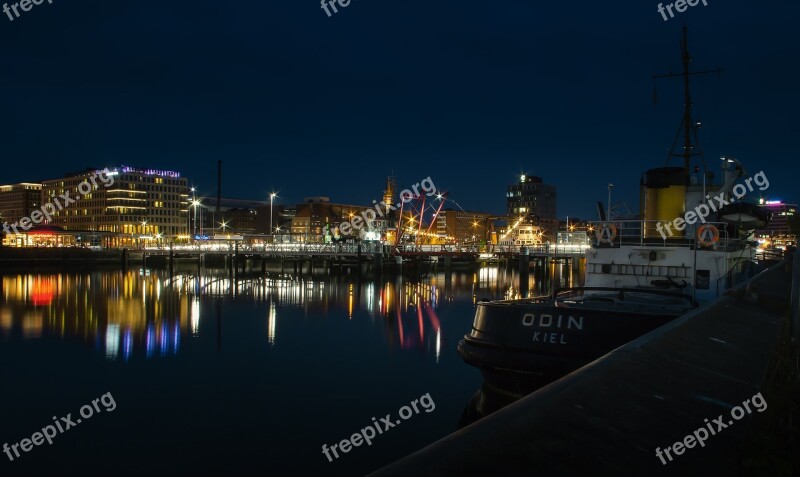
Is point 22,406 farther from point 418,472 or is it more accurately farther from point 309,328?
point 418,472

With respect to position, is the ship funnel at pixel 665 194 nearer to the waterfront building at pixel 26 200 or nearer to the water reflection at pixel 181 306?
the water reflection at pixel 181 306

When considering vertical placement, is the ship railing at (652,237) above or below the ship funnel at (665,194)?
below

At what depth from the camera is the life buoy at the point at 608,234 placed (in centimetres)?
1928

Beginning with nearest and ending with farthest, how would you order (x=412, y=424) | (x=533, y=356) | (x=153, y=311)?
(x=533, y=356)
(x=412, y=424)
(x=153, y=311)

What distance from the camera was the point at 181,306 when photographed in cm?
4097

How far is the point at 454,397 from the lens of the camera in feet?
57.3

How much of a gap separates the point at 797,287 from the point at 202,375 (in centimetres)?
1763

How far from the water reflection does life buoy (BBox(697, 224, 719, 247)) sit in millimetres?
10479

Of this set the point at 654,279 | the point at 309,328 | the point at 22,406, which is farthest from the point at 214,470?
the point at 309,328

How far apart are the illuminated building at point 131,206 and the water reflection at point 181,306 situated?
102 meters

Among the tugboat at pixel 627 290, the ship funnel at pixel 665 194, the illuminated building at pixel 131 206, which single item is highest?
the illuminated building at pixel 131 206

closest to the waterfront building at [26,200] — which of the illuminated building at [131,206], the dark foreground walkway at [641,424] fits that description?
the illuminated building at [131,206]

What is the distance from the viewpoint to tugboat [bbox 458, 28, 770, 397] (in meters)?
12.4

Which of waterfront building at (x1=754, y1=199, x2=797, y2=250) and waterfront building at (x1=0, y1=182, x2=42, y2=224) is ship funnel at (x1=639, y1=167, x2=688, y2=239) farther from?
waterfront building at (x1=0, y1=182, x2=42, y2=224)
